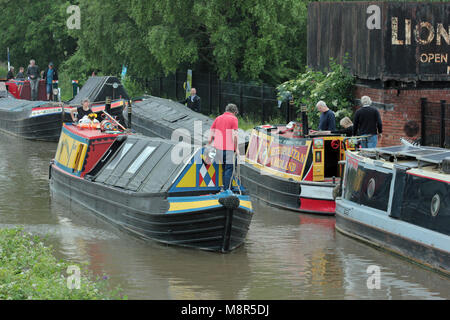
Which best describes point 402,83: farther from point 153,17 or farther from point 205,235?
point 153,17

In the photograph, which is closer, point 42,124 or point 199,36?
point 42,124

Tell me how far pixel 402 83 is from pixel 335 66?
2259 mm

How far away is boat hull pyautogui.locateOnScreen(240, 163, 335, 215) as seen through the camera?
1669cm

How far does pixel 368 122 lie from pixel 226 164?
12.9ft

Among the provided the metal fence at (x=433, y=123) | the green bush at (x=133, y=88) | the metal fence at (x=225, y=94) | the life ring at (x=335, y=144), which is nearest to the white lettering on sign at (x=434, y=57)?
the metal fence at (x=433, y=123)

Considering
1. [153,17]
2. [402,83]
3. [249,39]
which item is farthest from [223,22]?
[402,83]

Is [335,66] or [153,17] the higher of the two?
[153,17]

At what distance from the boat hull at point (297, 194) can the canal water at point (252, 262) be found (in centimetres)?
21

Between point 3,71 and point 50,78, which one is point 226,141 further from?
point 3,71

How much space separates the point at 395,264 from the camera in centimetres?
1298

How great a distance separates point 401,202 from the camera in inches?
515

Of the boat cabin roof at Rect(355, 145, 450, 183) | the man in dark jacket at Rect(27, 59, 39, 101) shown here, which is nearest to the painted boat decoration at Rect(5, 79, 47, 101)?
the man in dark jacket at Rect(27, 59, 39, 101)

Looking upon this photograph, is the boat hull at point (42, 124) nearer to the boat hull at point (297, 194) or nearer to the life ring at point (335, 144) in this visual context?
the boat hull at point (297, 194)

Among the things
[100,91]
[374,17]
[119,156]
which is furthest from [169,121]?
[119,156]
